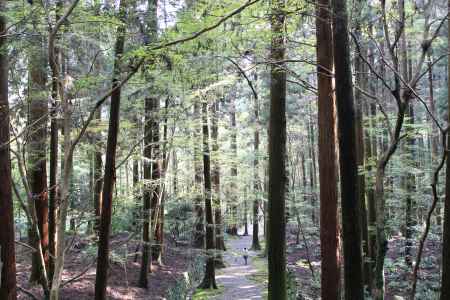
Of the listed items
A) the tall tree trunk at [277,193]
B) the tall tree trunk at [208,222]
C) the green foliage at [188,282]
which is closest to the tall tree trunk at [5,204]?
the tall tree trunk at [277,193]

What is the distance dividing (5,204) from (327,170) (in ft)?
18.2

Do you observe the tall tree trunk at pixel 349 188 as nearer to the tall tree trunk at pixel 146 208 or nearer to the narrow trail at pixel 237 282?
the tall tree trunk at pixel 146 208

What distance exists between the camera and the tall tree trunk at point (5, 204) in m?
6.54

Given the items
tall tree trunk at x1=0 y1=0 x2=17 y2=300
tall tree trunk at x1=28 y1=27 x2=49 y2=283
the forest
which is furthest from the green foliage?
tall tree trunk at x1=0 y1=0 x2=17 y2=300

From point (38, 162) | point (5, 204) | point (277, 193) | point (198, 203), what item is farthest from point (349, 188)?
point (198, 203)

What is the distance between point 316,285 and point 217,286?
3.85m

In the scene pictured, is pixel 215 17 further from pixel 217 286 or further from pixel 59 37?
pixel 217 286

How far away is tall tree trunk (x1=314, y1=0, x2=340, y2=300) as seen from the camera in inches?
269

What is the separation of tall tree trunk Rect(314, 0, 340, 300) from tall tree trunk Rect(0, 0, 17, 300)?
17.2 ft

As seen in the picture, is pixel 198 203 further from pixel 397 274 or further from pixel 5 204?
pixel 5 204

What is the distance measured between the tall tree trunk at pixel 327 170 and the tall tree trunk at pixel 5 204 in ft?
17.2

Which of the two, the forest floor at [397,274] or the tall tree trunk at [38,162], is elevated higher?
the tall tree trunk at [38,162]

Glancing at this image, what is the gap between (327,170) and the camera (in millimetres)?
7098

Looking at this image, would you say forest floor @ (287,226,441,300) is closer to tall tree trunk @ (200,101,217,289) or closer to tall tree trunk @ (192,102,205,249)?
tall tree trunk @ (200,101,217,289)
